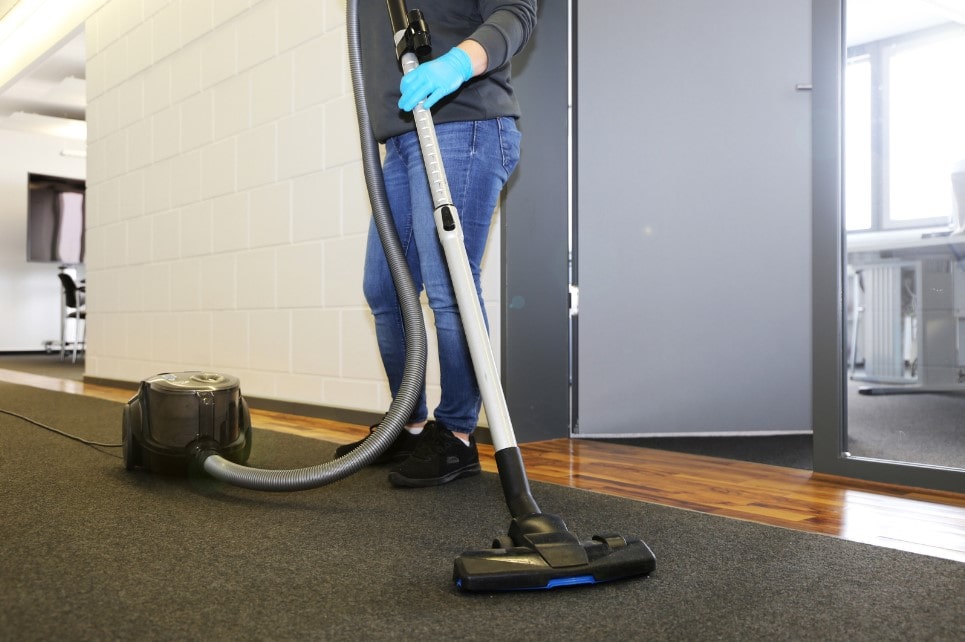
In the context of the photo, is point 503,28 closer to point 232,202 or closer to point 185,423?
point 185,423

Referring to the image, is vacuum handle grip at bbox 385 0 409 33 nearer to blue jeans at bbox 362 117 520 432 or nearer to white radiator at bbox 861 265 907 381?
blue jeans at bbox 362 117 520 432

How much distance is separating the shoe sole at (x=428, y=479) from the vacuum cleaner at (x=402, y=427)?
0.62ft

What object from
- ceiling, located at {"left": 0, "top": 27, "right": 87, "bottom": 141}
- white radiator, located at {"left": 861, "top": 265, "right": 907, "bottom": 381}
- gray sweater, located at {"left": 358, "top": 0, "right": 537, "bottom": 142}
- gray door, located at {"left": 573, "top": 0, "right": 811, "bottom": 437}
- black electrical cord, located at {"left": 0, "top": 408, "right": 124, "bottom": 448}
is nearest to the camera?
gray sweater, located at {"left": 358, "top": 0, "right": 537, "bottom": 142}

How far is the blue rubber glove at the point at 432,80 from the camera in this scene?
1110 millimetres

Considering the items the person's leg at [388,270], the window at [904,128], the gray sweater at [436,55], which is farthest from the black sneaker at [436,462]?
the window at [904,128]

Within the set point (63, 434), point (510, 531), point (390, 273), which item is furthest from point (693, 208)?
point (63, 434)

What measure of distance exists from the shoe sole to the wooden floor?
6.6 inches

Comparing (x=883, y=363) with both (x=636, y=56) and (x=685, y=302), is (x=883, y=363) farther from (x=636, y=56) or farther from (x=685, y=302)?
(x=636, y=56)

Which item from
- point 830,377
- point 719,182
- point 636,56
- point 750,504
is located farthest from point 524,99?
point 750,504

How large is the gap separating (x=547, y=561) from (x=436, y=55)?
0.92 m

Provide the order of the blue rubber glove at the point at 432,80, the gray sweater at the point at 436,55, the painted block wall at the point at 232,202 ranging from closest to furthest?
the blue rubber glove at the point at 432,80 < the gray sweater at the point at 436,55 < the painted block wall at the point at 232,202

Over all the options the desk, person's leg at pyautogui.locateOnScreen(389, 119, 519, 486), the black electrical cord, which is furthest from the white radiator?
the black electrical cord

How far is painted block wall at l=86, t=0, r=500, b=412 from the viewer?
248 centimetres

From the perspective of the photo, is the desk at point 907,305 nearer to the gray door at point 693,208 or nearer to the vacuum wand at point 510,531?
the gray door at point 693,208
